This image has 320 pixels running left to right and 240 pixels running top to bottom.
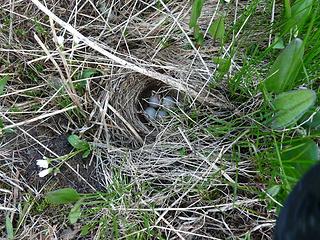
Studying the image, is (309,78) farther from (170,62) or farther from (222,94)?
(170,62)

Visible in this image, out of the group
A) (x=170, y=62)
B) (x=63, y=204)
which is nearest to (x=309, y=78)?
(x=170, y=62)

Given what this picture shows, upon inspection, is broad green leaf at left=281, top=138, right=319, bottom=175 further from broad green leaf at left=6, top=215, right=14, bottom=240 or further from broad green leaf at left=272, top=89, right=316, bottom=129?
broad green leaf at left=6, top=215, right=14, bottom=240

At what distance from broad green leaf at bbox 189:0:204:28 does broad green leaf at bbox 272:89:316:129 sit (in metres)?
0.29

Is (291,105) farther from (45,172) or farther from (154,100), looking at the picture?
(45,172)

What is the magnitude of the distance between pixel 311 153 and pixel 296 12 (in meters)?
0.34

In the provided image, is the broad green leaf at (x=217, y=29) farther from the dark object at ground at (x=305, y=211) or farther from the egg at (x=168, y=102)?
the dark object at ground at (x=305, y=211)

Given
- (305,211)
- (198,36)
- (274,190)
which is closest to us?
(305,211)

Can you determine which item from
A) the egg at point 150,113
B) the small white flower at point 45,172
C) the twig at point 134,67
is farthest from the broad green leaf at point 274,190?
the small white flower at point 45,172

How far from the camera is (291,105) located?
1.32 m

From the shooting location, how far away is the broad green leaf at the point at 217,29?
144 cm

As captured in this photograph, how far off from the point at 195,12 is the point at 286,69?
0.88 feet

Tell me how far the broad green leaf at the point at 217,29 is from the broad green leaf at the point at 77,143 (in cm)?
41

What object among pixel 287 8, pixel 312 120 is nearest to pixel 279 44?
pixel 287 8

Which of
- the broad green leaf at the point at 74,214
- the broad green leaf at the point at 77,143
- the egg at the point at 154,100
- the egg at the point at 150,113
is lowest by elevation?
the broad green leaf at the point at 74,214
